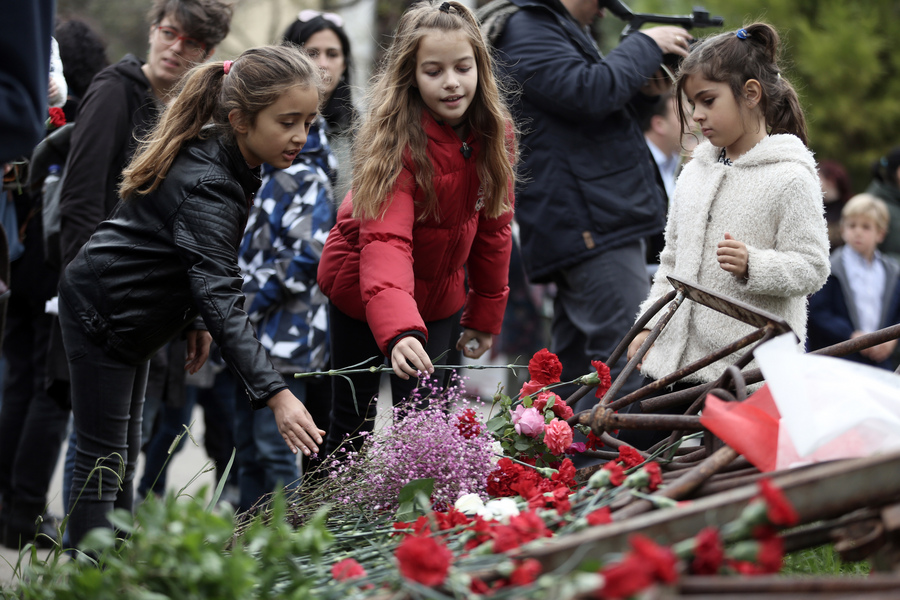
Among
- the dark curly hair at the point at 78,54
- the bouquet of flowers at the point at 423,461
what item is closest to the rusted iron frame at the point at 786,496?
the bouquet of flowers at the point at 423,461

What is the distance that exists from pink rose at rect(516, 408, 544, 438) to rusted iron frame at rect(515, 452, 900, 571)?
0.78 m

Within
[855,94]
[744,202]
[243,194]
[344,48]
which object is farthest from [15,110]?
[855,94]

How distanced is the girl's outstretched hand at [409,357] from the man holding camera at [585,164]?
1.32 meters

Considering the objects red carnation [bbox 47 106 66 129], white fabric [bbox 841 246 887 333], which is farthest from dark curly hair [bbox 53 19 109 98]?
white fabric [bbox 841 246 887 333]

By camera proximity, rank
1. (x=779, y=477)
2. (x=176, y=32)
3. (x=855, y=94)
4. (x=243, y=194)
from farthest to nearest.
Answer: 1. (x=855, y=94)
2. (x=176, y=32)
3. (x=243, y=194)
4. (x=779, y=477)

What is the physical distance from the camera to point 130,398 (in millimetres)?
2705

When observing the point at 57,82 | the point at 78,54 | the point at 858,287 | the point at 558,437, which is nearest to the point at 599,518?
the point at 558,437

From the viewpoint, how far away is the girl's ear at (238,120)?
255 centimetres

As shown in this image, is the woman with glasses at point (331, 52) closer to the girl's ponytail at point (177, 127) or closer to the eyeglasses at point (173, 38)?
the eyeglasses at point (173, 38)

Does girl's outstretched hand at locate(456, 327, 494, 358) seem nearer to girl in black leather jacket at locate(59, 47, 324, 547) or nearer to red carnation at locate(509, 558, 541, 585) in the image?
girl in black leather jacket at locate(59, 47, 324, 547)

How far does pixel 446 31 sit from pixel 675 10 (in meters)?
A: 8.69

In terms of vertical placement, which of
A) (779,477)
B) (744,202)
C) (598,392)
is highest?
(744,202)

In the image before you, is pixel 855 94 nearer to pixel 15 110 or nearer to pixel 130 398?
pixel 130 398

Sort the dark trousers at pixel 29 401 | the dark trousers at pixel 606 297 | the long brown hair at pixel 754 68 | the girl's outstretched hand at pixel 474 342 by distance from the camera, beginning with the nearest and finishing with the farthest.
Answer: the long brown hair at pixel 754 68, the girl's outstretched hand at pixel 474 342, the dark trousers at pixel 606 297, the dark trousers at pixel 29 401
